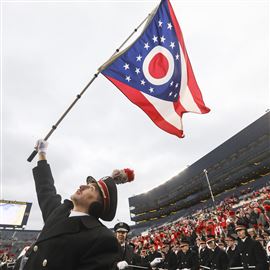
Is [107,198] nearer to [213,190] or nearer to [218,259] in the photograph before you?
[218,259]

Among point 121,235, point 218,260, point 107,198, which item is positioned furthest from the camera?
point 218,260

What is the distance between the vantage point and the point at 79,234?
159 cm

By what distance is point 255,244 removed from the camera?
6449 mm

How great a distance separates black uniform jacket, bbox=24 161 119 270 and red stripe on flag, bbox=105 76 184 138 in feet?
11.9

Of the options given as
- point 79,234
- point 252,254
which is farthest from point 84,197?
point 252,254

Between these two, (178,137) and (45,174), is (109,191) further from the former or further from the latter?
(178,137)

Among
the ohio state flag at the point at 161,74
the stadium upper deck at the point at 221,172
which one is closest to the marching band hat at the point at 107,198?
the ohio state flag at the point at 161,74

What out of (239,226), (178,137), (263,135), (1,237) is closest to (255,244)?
(239,226)

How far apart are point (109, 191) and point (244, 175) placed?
40614mm

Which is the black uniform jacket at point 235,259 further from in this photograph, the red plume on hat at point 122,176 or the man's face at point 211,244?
the red plume on hat at point 122,176

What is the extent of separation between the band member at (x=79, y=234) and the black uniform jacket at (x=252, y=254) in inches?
232

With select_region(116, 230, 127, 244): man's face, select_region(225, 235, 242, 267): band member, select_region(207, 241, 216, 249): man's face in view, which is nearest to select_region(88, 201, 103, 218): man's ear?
select_region(116, 230, 127, 244): man's face

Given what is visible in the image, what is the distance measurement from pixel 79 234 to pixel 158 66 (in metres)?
4.50

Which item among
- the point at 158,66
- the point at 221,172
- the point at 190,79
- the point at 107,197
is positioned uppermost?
the point at 221,172
